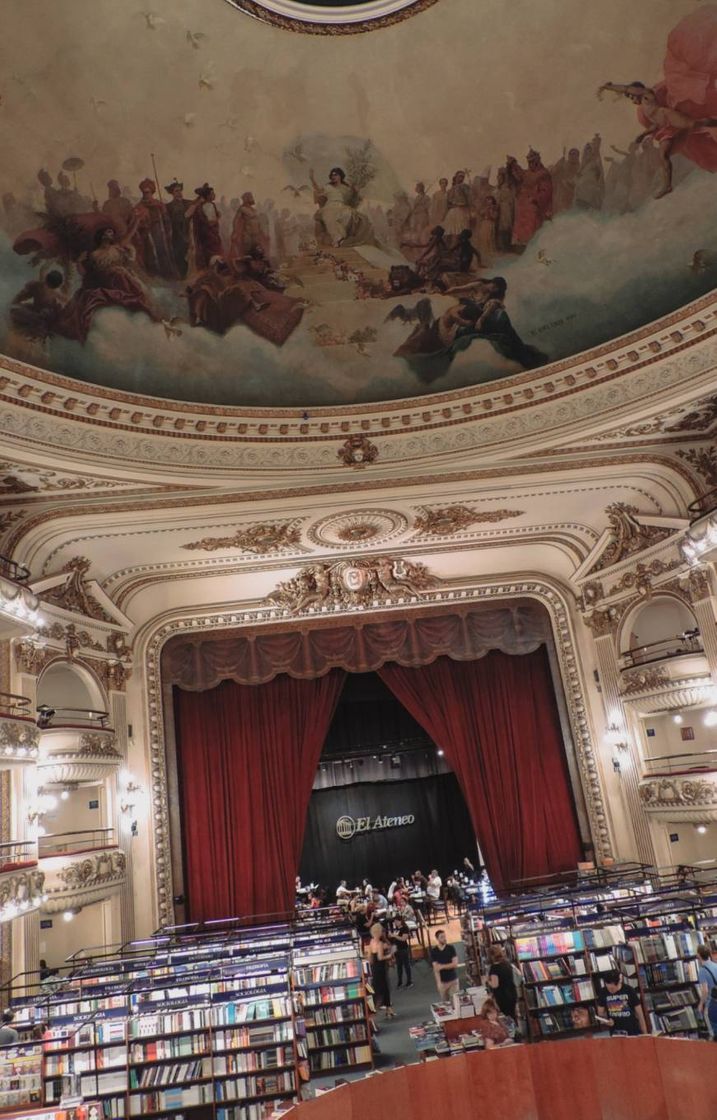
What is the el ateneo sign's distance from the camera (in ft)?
67.8

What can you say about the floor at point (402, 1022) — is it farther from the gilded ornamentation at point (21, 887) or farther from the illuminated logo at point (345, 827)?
the illuminated logo at point (345, 827)

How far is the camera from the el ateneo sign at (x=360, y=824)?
20656 mm

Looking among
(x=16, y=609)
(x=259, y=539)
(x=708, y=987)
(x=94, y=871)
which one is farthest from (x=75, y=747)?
(x=708, y=987)

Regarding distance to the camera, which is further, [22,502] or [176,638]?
[176,638]

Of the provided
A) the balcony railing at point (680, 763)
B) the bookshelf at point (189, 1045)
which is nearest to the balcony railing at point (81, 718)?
the bookshelf at point (189, 1045)

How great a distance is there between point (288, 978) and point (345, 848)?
1278 cm

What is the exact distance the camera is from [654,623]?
1554 centimetres

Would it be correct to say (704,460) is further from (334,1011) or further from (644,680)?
(334,1011)

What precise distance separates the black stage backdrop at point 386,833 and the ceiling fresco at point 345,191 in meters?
12.6

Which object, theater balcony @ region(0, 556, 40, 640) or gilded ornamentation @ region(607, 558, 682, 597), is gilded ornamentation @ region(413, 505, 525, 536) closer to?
gilded ornamentation @ region(607, 558, 682, 597)

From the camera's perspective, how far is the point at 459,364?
11523mm

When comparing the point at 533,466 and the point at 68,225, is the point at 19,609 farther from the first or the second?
the point at 533,466

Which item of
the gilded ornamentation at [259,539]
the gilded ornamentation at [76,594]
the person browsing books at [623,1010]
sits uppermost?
the gilded ornamentation at [259,539]

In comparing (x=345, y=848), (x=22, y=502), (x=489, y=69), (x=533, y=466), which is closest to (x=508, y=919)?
(x=533, y=466)
